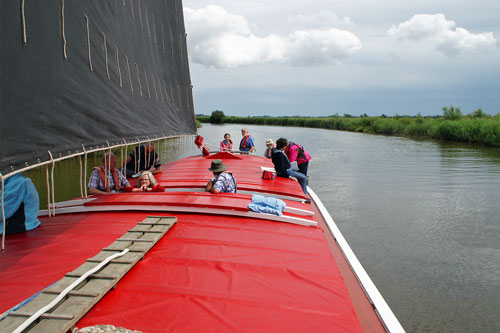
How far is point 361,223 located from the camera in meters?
8.98

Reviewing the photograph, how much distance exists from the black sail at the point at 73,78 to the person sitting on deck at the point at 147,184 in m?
0.70

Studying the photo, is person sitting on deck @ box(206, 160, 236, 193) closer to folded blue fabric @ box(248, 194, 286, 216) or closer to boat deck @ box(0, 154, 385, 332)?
boat deck @ box(0, 154, 385, 332)

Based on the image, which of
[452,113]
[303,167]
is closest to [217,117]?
[452,113]

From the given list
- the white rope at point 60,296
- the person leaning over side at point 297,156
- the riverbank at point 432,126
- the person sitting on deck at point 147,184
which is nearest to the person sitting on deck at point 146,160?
the person sitting on deck at point 147,184

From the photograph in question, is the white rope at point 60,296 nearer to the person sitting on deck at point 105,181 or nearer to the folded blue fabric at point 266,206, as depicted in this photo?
the folded blue fabric at point 266,206

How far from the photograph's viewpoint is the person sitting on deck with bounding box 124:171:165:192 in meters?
4.89

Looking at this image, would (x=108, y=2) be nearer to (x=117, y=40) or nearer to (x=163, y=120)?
(x=117, y=40)

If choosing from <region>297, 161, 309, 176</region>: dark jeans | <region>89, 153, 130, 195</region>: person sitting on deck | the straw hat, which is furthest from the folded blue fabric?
<region>297, 161, 309, 176</region>: dark jeans

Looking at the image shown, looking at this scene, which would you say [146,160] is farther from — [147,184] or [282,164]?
[282,164]

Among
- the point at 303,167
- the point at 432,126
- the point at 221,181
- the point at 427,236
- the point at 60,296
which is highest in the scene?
the point at 432,126

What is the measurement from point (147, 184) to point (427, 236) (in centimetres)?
650

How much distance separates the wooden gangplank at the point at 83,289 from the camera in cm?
177

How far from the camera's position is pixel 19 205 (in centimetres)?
321

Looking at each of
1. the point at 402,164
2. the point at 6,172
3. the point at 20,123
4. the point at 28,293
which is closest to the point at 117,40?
the point at 20,123
